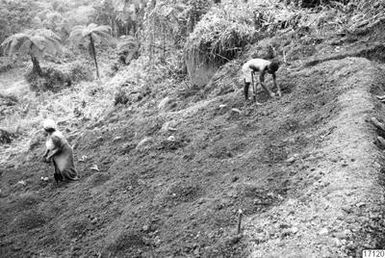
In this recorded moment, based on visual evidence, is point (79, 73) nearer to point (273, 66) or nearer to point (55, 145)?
point (55, 145)

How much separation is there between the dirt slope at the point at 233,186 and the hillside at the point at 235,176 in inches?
0.6

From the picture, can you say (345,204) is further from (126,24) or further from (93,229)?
(126,24)

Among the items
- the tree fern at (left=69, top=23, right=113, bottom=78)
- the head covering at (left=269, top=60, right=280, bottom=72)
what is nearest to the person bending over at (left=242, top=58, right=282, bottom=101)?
the head covering at (left=269, top=60, right=280, bottom=72)

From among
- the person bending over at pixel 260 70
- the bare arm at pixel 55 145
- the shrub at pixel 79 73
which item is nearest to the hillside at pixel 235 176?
the person bending over at pixel 260 70

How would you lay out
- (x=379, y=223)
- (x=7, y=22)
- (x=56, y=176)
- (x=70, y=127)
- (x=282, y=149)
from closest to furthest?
1. (x=379, y=223)
2. (x=282, y=149)
3. (x=56, y=176)
4. (x=70, y=127)
5. (x=7, y=22)

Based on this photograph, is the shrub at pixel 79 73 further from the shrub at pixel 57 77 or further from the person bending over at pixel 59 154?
the person bending over at pixel 59 154

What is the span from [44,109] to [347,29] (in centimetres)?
1140

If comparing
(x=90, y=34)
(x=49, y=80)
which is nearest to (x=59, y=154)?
(x=90, y=34)

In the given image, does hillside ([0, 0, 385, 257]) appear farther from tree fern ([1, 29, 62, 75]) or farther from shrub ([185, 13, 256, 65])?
tree fern ([1, 29, 62, 75])

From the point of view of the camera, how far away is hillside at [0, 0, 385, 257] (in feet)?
9.73

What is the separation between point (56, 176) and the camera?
610cm

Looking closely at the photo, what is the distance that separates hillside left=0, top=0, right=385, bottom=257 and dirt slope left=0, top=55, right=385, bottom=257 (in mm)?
14

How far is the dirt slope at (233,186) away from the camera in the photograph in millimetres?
2926

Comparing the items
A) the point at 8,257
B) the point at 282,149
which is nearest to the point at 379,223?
the point at 282,149
